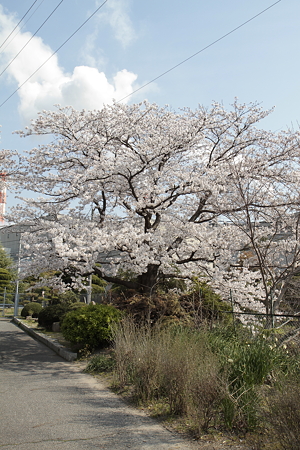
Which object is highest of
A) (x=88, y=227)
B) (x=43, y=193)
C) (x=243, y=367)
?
(x=43, y=193)

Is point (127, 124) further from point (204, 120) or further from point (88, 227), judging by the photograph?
point (88, 227)

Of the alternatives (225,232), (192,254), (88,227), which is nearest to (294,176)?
(225,232)

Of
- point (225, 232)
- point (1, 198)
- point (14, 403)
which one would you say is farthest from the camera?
point (1, 198)

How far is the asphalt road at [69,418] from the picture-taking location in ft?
13.4

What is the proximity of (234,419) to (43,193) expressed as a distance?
9589 millimetres

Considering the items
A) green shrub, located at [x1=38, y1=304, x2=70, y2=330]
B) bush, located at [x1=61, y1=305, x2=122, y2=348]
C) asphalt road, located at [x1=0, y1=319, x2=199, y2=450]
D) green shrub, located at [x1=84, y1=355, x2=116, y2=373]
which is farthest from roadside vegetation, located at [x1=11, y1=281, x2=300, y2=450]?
green shrub, located at [x1=38, y1=304, x2=70, y2=330]

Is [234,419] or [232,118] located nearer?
[234,419]

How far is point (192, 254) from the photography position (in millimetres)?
11289

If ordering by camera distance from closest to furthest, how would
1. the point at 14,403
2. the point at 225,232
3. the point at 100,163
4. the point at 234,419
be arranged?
the point at 234,419 → the point at 14,403 → the point at 100,163 → the point at 225,232

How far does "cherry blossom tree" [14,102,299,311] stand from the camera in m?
10.4

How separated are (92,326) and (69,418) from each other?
15.6 ft

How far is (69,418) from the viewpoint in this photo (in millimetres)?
4938

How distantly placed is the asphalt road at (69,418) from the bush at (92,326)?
1.56 metres

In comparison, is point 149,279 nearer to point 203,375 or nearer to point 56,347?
point 56,347
